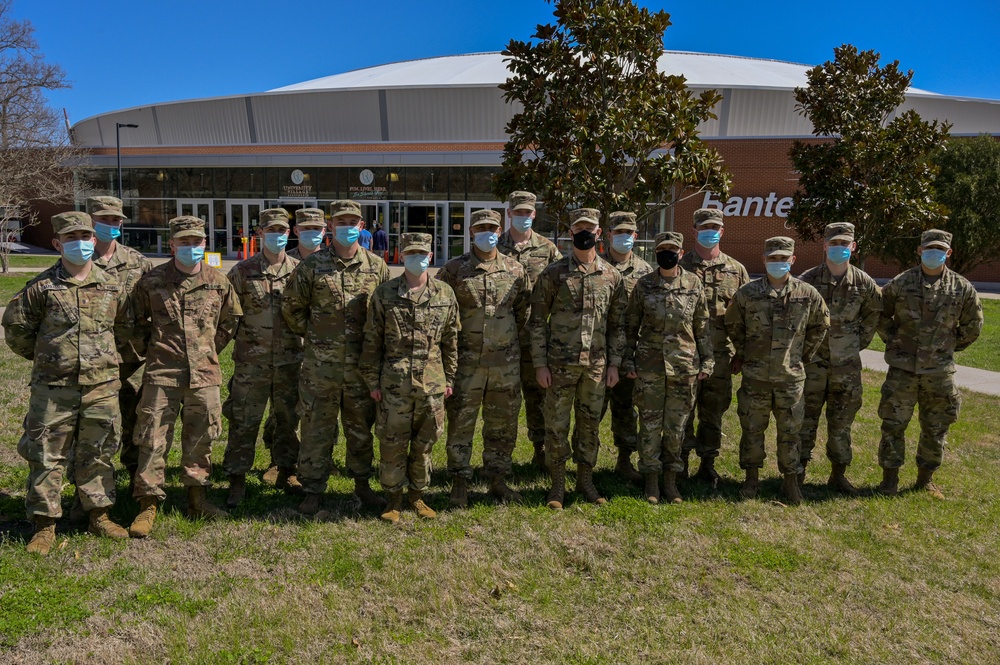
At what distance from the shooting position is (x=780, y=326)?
559 cm

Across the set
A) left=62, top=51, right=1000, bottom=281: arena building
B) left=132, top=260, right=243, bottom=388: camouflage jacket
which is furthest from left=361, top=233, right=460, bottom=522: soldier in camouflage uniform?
left=62, top=51, right=1000, bottom=281: arena building

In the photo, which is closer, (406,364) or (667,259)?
(406,364)

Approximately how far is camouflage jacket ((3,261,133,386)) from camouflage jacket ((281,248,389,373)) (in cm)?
119

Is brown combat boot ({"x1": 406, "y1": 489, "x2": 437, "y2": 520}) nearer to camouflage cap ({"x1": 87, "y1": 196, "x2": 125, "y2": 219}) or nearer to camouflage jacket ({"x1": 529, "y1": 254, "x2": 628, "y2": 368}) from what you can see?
camouflage jacket ({"x1": 529, "y1": 254, "x2": 628, "y2": 368})

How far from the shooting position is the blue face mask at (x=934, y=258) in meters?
5.73

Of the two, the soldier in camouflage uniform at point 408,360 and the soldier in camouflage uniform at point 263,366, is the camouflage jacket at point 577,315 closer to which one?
the soldier in camouflage uniform at point 408,360

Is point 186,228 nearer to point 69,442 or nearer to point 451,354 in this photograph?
point 69,442

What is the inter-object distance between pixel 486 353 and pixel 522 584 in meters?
1.76

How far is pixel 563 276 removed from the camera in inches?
215

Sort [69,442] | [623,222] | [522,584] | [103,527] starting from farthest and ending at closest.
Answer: [623,222]
[103,527]
[69,442]
[522,584]

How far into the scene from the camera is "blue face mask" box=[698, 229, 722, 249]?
605 cm

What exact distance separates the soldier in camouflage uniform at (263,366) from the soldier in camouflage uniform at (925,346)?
16.0ft

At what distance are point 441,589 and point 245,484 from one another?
2.26 meters

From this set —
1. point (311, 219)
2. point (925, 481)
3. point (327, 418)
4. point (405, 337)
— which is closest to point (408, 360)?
point (405, 337)
